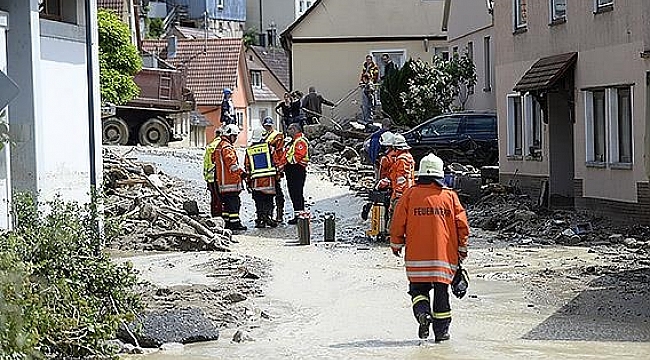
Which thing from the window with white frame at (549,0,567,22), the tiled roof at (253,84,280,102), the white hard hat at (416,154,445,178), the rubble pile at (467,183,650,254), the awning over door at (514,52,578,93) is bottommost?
the rubble pile at (467,183,650,254)

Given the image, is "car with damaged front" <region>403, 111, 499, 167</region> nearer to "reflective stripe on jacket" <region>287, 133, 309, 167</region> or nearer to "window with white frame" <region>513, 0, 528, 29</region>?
"window with white frame" <region>513, 0, 528, 29</region>

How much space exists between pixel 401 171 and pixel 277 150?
12.8 feet

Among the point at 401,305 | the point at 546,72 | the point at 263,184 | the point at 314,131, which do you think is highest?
the point at 546,72

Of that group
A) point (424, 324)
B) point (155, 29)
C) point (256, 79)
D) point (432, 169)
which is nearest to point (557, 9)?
point (432, 169)

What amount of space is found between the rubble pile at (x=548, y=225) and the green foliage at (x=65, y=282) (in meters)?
9.70

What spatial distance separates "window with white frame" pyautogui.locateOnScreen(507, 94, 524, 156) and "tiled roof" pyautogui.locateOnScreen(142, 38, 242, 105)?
135 ft

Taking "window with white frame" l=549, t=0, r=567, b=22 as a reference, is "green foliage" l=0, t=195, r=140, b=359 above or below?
below

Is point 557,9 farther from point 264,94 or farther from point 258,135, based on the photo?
point 264,94

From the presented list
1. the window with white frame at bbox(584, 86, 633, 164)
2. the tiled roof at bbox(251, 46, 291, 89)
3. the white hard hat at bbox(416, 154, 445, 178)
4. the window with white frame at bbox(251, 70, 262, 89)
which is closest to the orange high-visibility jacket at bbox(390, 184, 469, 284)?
the white hard hat at bbox(416, 154, 445, 178)

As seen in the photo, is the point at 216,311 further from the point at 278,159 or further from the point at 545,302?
the point at 278,159

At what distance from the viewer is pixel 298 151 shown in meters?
20.8

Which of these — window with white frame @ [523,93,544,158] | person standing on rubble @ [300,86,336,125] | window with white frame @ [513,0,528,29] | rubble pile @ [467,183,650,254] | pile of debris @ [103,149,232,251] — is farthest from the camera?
person standing on rubble @ [300,86,336,125]

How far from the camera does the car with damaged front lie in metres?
30.2

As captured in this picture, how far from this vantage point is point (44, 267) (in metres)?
8.99
